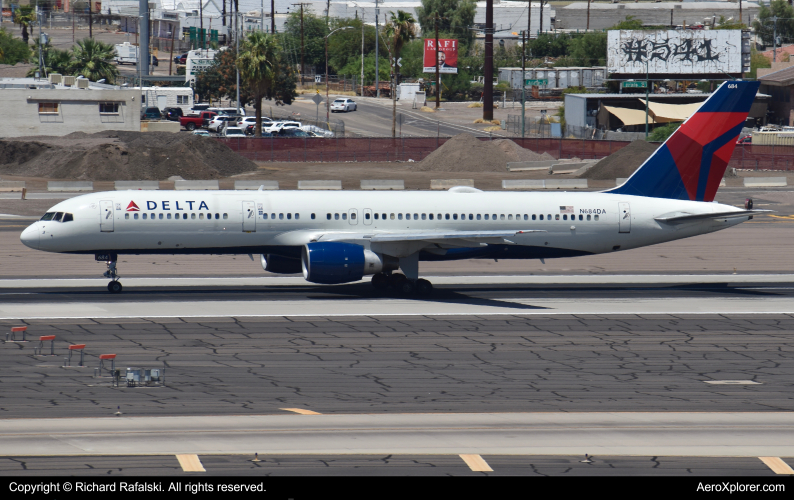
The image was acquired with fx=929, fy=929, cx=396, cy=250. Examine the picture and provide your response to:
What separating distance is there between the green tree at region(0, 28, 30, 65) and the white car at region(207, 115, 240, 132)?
67.1 m

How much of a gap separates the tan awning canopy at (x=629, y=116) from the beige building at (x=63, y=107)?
60294 mm

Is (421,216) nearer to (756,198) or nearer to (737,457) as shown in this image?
(737,457)

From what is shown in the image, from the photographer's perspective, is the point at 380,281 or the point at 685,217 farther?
the point at 685,217

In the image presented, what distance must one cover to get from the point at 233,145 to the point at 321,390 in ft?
253

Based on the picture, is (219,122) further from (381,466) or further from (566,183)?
(381,466)

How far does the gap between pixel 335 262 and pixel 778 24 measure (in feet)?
612

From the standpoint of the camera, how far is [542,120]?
130 meters

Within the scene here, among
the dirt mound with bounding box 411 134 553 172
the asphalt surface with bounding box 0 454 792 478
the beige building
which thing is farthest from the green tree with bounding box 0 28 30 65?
the asphalt surface with bounding box 0 454 792 478

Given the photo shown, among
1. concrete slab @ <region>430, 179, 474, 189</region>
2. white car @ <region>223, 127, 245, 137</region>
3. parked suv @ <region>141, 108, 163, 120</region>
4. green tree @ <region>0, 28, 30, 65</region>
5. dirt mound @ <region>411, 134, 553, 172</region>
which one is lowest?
concrete slab @ <region>430, 179, 474, 189</region>

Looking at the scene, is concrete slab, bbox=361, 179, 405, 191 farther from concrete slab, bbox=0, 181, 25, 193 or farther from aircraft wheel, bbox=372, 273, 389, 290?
aircraft wheel, bbox=372, 273, 389, 290

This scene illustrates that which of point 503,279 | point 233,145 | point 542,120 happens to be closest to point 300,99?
point 542,120

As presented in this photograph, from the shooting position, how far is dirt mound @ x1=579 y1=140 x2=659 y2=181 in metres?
83.3

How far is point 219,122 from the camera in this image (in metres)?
116

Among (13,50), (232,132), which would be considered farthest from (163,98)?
(13,50)
